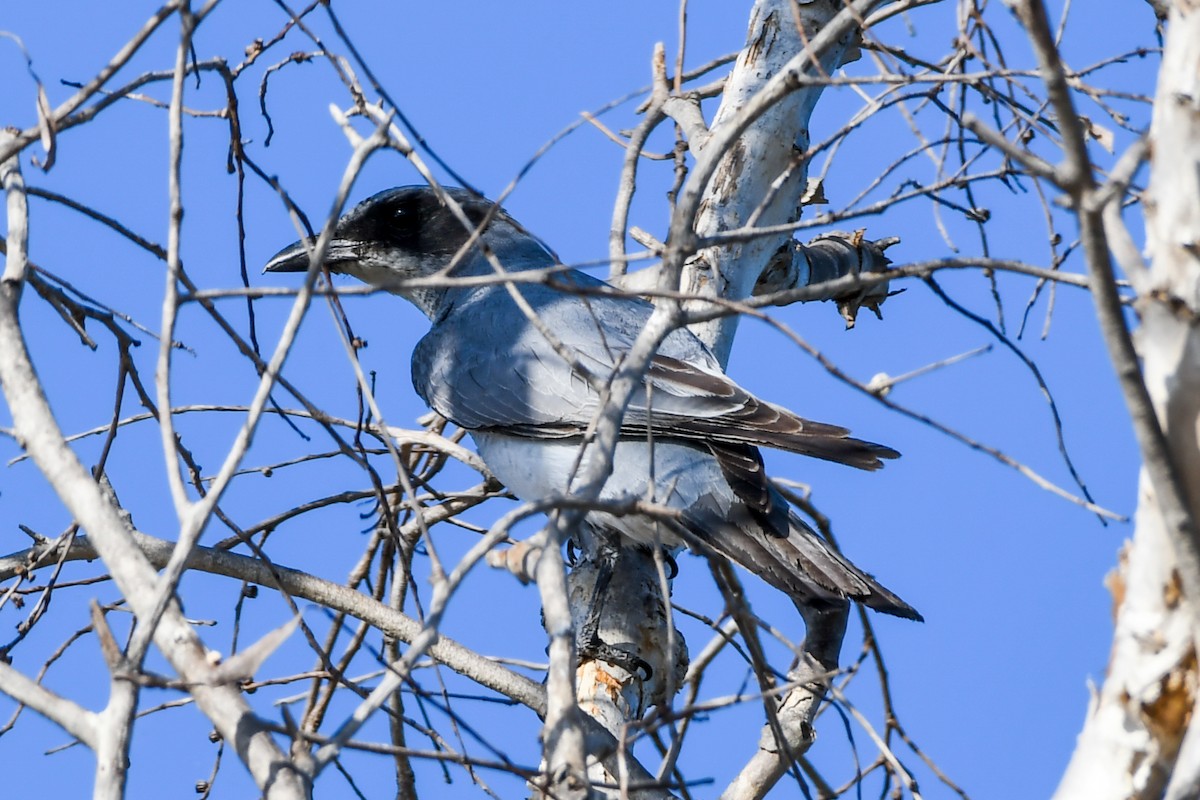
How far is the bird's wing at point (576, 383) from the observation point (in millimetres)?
3877

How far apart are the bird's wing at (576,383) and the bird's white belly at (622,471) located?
2.7 inches

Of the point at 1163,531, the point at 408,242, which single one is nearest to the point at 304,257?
the point at 408,242

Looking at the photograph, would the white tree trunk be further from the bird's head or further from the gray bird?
the bird's head

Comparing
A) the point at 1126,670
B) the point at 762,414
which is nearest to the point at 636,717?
the point at 762,414

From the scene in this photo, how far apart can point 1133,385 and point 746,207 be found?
2.98m

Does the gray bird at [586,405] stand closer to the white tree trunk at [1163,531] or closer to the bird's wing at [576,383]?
the bird's wing at [576,383]

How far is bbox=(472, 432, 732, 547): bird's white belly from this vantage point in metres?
4.18

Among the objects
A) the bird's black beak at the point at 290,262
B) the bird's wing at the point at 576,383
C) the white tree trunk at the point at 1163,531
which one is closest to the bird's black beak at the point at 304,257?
the bird's black beak at the point at 290,262

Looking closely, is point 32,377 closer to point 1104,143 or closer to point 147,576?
point 147,576

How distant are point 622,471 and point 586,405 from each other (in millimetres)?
272

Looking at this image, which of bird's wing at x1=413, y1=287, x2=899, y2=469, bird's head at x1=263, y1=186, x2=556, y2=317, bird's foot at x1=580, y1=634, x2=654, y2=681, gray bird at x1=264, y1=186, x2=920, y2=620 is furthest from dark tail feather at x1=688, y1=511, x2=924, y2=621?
bird's head at x1=263, y1=186, x2=556, y2=317

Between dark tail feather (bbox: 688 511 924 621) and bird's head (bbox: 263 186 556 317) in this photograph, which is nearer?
dark tail feather (bbox: 688 511 924 621)

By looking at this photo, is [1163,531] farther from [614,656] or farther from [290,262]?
[290,262]

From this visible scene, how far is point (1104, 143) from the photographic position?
3.32 meters
